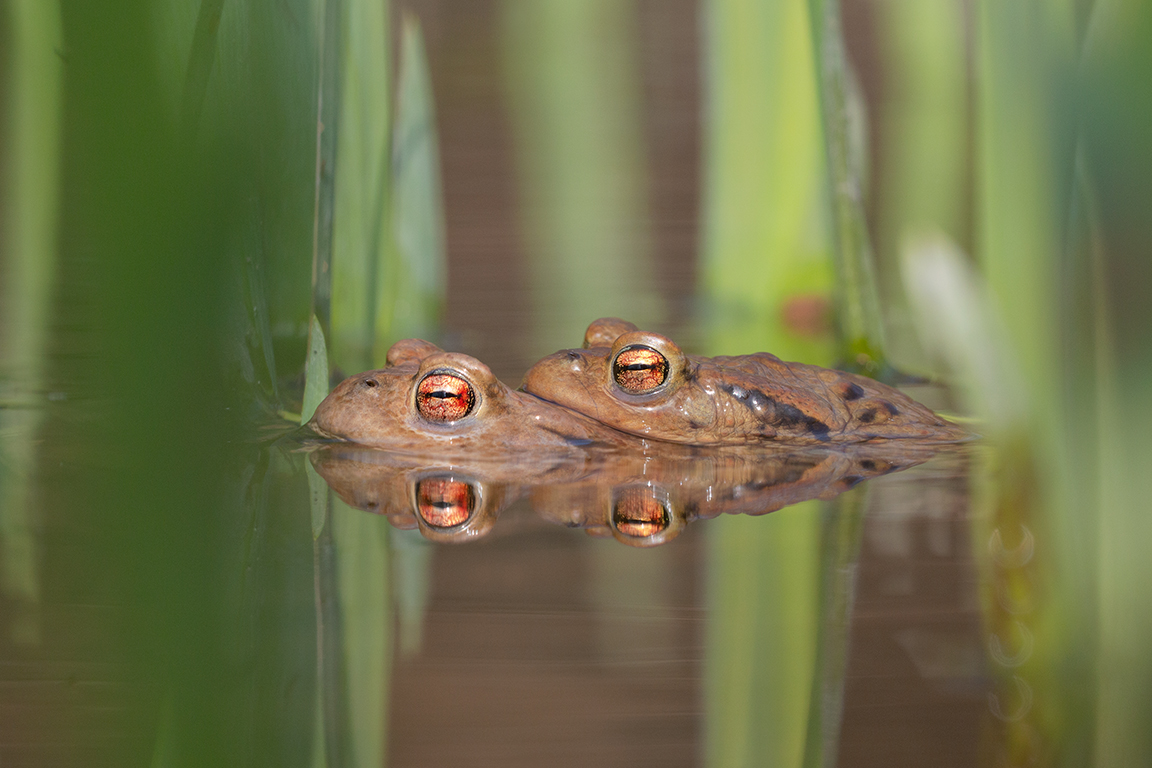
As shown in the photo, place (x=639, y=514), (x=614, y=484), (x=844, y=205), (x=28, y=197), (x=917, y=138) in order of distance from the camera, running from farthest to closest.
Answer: (x=917, y=138) → (x=844, y=205) → (x=614, y=484) → (x=639, y=514) → (x=28, y=197)

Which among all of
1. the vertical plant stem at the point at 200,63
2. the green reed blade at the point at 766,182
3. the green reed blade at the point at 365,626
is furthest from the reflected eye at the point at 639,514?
the green reed blade at the point at 766,182

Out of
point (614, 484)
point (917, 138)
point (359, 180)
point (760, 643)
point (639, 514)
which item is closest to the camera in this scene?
point (760, 643)

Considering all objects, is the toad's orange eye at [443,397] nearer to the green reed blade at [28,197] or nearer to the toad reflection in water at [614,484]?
the toad reflection in water at [614,484]

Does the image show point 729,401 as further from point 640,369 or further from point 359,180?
point 359,180

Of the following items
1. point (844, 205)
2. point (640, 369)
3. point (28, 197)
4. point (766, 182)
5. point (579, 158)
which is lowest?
point (640, 369)

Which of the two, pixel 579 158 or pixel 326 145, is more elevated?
pixel 579 158

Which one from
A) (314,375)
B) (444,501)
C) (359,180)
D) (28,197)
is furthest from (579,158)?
(28,197)

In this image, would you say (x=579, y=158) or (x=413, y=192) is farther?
(x=579, y=158)

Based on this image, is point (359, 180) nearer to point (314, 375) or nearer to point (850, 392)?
point (314, 375)
